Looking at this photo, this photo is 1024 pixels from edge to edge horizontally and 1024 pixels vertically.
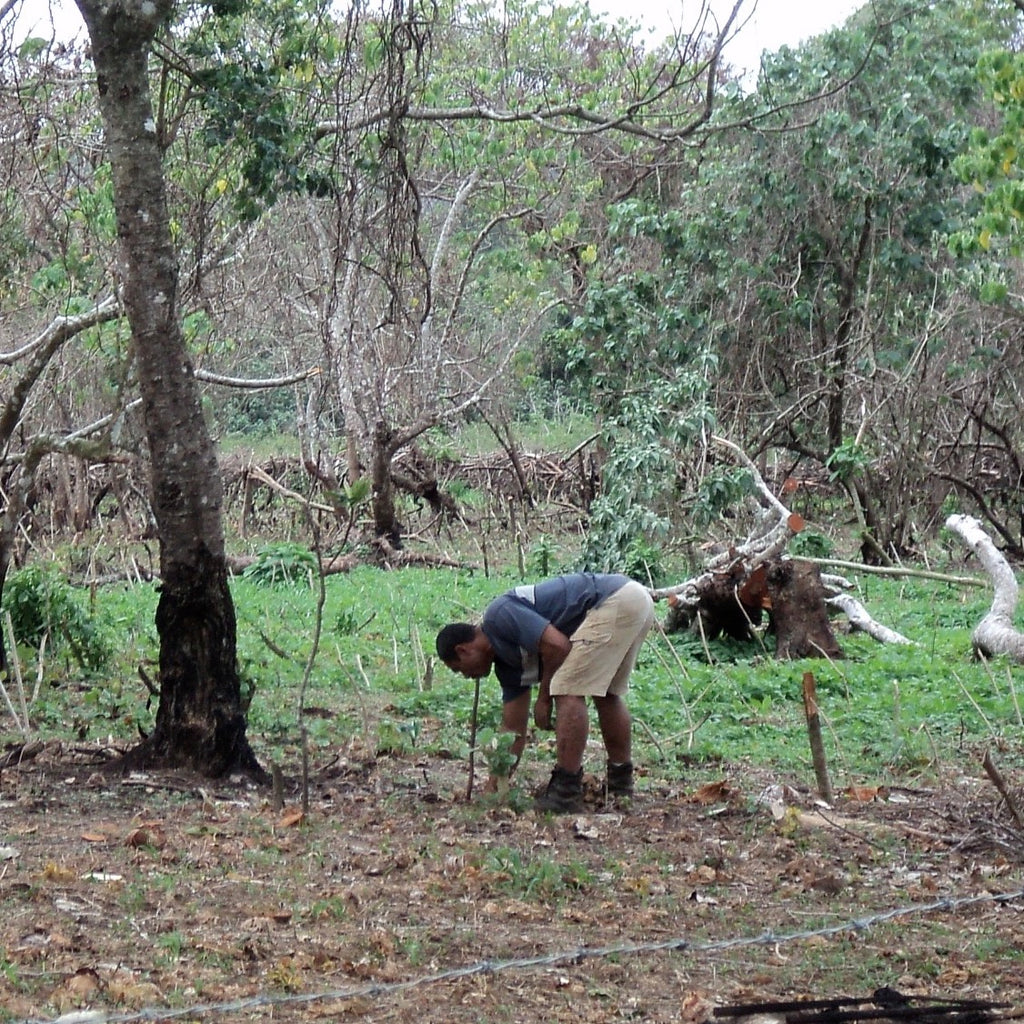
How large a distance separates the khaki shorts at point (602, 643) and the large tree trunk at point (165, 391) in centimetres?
156

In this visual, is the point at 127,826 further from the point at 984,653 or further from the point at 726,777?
the point at 984,653

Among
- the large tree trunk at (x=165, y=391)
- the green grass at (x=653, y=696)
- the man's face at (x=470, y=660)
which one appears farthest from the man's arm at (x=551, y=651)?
the large tree trunk at (x=165, y=391)

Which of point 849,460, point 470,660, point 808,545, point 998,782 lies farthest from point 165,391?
point 849,460

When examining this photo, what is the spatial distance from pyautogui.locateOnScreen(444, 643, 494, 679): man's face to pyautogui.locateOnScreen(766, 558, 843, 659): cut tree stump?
17.0 ft

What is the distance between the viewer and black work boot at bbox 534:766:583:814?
6.54m

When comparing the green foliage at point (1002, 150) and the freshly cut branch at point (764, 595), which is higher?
the green foliage at point (1002, 150)

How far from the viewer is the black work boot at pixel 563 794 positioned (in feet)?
21.5

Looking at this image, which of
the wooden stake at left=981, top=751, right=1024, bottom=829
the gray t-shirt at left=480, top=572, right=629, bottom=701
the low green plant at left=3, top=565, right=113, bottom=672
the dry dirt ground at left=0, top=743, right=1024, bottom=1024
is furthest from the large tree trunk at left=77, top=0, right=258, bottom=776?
the wooden stake at left=981, top=751, right=1024, bottom=829

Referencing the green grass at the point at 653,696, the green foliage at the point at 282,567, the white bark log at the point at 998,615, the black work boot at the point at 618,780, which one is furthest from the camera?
the green foliage at the point at 282,567

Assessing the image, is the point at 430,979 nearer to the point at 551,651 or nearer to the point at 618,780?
the point at 551,651

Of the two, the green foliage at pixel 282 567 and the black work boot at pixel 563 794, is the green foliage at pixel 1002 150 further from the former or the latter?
the green foliage at pixel 282 567

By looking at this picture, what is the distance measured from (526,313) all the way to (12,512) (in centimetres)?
1616

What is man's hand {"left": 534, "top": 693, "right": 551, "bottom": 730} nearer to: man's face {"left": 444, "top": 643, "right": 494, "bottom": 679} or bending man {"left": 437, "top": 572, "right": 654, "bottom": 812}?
bending man {"left": 437, "top": 572, "right": 654, "bottom": 812}

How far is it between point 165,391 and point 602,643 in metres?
2.28
